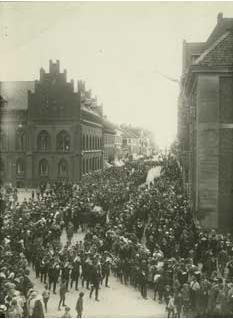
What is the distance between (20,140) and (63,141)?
4991 millimetres

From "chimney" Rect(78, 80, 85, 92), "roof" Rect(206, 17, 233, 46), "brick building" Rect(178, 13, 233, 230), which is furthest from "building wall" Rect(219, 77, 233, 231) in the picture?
"chimney" Rect(78, 80, 85, 92)

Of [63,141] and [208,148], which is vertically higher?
[63,141]

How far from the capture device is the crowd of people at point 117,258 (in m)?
16.4

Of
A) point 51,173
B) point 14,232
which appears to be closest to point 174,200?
point 14,232

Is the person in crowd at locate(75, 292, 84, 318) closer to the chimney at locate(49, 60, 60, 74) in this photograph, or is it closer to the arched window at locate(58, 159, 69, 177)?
the arched window at locate(58, 159, 69, 177)

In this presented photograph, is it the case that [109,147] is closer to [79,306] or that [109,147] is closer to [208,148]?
[208,148]

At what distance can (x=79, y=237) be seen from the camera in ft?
95.2

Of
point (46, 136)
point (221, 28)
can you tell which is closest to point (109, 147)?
point (46, 136)

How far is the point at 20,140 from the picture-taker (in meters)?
55.5

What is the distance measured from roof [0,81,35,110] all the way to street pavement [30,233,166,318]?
126 feet

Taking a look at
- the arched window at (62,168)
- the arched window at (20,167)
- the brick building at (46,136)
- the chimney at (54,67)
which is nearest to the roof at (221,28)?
the brick building at (46,136)

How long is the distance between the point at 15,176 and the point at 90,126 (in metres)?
12.1

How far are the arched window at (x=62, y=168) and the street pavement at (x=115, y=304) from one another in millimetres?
33440

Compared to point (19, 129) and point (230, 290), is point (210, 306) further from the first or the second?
point (19, 129)
